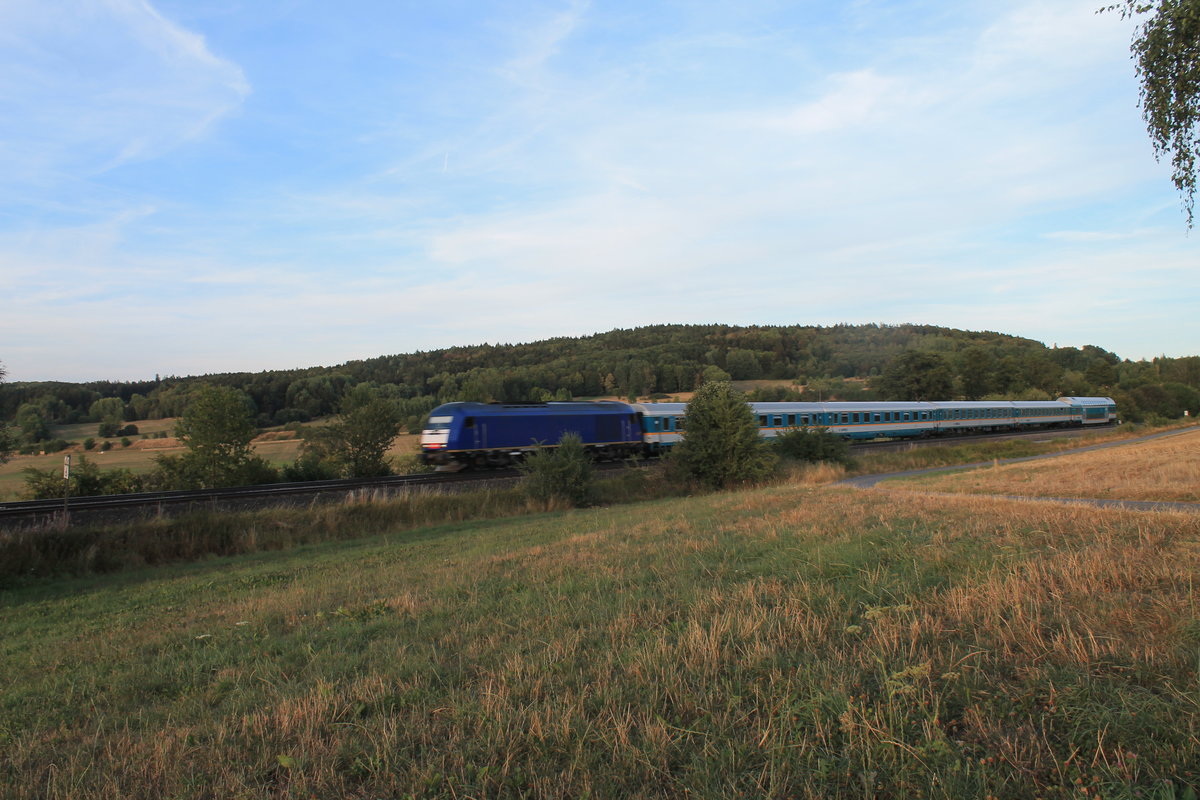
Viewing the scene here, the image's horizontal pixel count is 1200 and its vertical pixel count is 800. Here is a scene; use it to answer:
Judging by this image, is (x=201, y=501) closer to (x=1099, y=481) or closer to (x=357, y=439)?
(x=357, y=439)

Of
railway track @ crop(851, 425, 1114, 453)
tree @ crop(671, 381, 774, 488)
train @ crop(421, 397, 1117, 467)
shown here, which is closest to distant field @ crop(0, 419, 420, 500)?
train @ crop(421, 397, 1117, 467)

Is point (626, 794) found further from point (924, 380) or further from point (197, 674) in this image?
point (924, 380)

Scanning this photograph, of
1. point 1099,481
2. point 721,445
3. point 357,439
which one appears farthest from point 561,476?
point 357,439

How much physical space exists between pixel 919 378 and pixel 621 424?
5852 cm

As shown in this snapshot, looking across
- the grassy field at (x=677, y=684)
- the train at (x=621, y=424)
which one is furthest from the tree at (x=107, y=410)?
the grassy field at (x=677, y=684)

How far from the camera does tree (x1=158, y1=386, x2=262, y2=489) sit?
37.5 meters

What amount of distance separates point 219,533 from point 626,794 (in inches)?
665

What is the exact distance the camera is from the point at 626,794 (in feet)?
9.71

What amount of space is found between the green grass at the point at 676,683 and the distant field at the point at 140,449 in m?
43.3

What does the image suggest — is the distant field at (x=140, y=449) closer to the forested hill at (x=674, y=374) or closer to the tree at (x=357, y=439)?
the forested hill at (x=674, y=374)

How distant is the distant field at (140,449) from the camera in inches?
2041

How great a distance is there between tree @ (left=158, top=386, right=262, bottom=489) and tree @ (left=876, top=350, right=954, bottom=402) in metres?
69.4

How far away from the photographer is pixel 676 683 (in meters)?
3.98

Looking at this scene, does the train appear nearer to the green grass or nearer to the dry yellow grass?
the dry yellow grass
